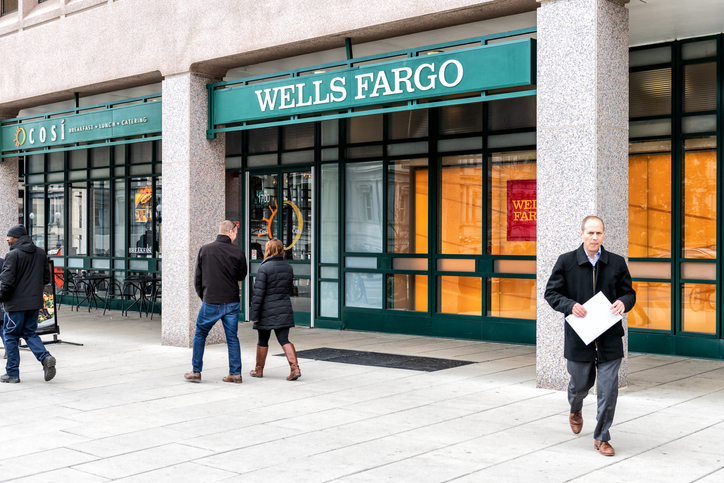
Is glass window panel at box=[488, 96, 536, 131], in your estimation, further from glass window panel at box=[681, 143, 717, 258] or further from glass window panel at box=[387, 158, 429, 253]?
glass window panel at box=[681, 143, 717, 258]

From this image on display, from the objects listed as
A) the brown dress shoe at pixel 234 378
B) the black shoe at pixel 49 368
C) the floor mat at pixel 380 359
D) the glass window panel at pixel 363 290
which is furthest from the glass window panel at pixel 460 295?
the black shoe at pixel 49 368

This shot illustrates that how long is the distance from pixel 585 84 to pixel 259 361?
4590 millimetres

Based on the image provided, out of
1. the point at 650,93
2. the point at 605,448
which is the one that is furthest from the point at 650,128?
the point at 605,448

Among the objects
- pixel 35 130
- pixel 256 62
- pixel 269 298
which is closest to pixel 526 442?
pixel 269 298

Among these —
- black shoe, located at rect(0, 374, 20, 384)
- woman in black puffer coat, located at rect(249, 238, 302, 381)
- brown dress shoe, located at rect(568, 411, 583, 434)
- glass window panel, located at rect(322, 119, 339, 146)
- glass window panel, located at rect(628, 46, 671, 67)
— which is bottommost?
black shoe, located at rect(0, 374, 20, 384)

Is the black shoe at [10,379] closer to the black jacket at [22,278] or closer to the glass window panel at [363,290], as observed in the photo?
the black jacket at [22,278]

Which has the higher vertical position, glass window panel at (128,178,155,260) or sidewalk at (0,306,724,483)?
glass window panel at (128,178,155,260)

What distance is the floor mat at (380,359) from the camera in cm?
966

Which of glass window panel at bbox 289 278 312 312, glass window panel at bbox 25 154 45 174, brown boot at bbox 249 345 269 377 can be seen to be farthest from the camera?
glass window panel at bbox 25 154 45 174

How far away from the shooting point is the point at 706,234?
10188mm

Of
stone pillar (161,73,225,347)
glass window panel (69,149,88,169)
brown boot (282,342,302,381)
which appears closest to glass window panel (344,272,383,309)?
stone pillar (161,73,225,347)

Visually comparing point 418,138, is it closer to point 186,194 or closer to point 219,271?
point 186,194

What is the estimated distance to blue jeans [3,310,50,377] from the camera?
8.83 metres

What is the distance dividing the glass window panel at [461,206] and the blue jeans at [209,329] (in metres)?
4.48
